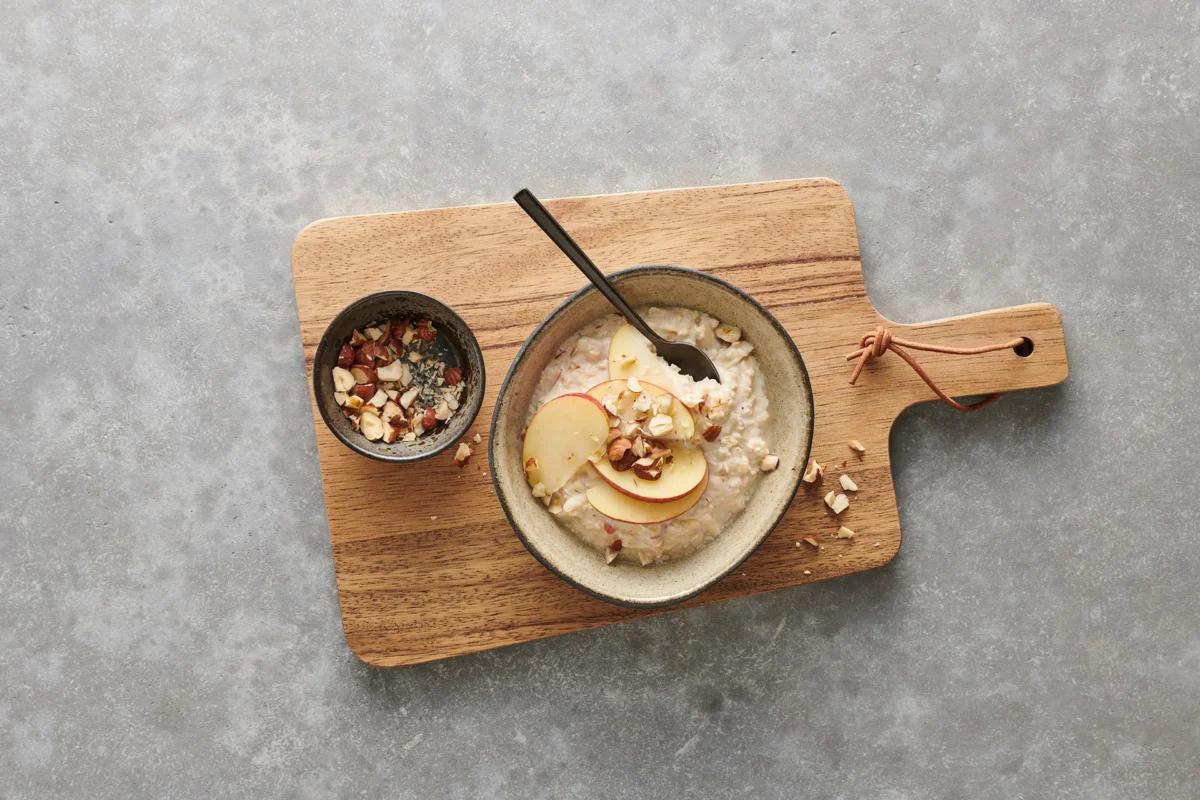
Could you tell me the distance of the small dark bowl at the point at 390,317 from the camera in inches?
Answer: 75.3

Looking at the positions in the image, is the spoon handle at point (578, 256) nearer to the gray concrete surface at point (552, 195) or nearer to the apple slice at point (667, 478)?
the apple slice at point (667, 478)

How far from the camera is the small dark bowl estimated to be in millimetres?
1913

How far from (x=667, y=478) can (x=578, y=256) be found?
0.47 meters

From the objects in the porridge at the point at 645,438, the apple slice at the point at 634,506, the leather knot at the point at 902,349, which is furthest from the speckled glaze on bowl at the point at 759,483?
the leather knot at the point at 902,349

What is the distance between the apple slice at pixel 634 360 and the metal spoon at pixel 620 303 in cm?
2

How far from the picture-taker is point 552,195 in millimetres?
2176

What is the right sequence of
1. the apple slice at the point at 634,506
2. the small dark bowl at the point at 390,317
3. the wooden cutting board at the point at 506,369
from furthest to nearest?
the wooden cutting board at the point at 506,369
the small dark bowl at the point at 390,317
the apple slice at the point at 634,506

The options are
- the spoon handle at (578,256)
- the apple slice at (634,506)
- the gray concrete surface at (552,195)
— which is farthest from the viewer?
the gray concrete surface at (552,195)

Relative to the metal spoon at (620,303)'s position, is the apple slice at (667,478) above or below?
below

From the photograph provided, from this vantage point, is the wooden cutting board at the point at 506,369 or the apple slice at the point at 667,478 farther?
the wooden cutting board at the point at 506,369

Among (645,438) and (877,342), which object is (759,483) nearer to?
(645,438)

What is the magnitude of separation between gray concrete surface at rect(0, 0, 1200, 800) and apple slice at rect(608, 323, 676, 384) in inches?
19.6

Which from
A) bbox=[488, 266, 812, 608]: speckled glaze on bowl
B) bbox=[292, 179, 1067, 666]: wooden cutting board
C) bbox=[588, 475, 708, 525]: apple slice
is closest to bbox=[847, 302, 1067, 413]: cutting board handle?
bbox=[292, 179, 1067, 666]: wooden cutting board

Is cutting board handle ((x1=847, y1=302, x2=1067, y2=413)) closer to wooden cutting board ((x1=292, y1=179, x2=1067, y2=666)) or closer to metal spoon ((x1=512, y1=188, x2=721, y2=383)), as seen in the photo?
wooden cutting board ((x1=292, y1=179, x2=1067, y2=666))
